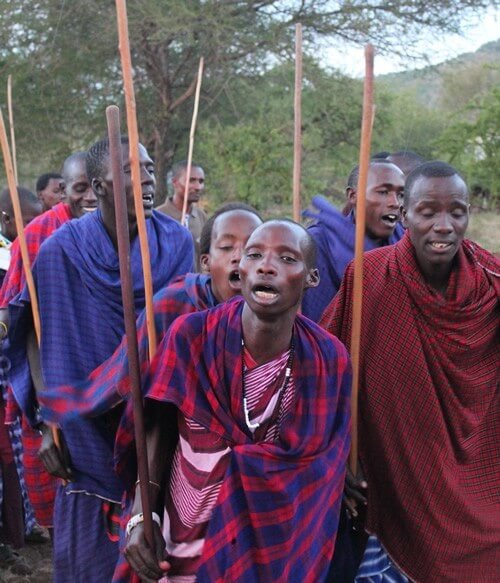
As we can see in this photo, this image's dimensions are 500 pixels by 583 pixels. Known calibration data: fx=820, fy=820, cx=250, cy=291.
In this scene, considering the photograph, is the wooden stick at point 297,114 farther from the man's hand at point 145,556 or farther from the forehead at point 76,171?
the forehead at point 76,171

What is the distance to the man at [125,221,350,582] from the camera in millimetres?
2154

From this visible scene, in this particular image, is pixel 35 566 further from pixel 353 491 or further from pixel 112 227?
pixel 353 491

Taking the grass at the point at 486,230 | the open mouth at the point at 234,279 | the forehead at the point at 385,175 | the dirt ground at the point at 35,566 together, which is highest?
the forehead at the point at 385,175

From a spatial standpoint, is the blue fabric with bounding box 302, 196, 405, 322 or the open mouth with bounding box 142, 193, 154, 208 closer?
the open mouth with bounding box 142, 193, 154, 208

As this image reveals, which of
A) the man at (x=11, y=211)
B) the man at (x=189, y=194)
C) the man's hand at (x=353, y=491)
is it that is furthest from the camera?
the man at (x=189, y=194)

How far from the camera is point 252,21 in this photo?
1162cm

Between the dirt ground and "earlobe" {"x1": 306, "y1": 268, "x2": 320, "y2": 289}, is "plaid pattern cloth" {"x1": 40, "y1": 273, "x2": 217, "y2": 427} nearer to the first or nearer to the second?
"earlobe" {"x1": 306, "y1": 268, "x2": 320, "y2": 289}

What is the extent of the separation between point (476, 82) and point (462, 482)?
34732 mm

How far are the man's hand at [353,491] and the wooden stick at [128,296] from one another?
73 centimetres

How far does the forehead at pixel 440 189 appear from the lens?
287 centimetres

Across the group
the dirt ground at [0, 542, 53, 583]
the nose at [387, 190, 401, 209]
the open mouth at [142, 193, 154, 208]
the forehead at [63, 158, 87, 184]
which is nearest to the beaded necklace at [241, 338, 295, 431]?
the open mouth at [142, 193, 154, 208]

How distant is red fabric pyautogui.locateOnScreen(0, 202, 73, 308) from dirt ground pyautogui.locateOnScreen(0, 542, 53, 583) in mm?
1432

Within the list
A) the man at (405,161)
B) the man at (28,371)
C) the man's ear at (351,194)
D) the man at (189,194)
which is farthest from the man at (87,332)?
the man at (189,194)

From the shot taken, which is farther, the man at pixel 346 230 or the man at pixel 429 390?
the man at pixel 346 230
